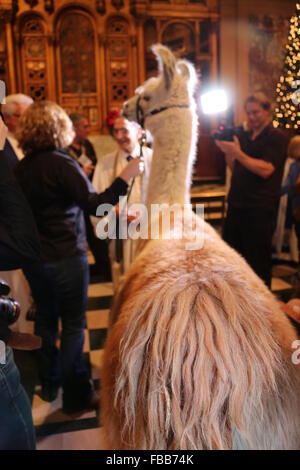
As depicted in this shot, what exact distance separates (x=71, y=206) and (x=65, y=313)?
518 mm

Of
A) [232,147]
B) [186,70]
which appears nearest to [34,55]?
[232,147]

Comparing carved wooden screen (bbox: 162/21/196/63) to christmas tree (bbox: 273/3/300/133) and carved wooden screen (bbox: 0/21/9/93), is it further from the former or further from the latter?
christmas tree (bbox: 273/3/300/133)

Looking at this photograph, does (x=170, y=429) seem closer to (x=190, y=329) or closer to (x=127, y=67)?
(x=190, y=329)

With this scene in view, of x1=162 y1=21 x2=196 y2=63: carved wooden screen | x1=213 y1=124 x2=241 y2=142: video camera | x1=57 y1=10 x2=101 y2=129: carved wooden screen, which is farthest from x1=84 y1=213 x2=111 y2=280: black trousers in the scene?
x1=162 y1=21 x2=196 y2=63: carved wooden screen

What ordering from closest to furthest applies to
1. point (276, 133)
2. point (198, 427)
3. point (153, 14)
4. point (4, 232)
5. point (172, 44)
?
point (198, 427) → point (4, 232) → point (276, 133) → point (153, 14) → point (172, 44)

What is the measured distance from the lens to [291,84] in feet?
4.55

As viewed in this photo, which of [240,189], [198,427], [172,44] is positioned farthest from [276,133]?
[172,44]

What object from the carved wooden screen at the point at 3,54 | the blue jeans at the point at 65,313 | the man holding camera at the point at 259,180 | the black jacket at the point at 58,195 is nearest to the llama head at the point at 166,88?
the black jacket at the point at 58,195

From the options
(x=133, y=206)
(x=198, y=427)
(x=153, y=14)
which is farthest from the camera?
(x=153, y=14)

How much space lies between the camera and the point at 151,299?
3.16 ft

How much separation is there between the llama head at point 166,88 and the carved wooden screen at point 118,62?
511cm

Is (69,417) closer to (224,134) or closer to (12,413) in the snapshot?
(12,413)

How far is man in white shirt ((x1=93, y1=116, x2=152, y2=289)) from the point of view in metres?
2.61

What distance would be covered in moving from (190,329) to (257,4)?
732cm
